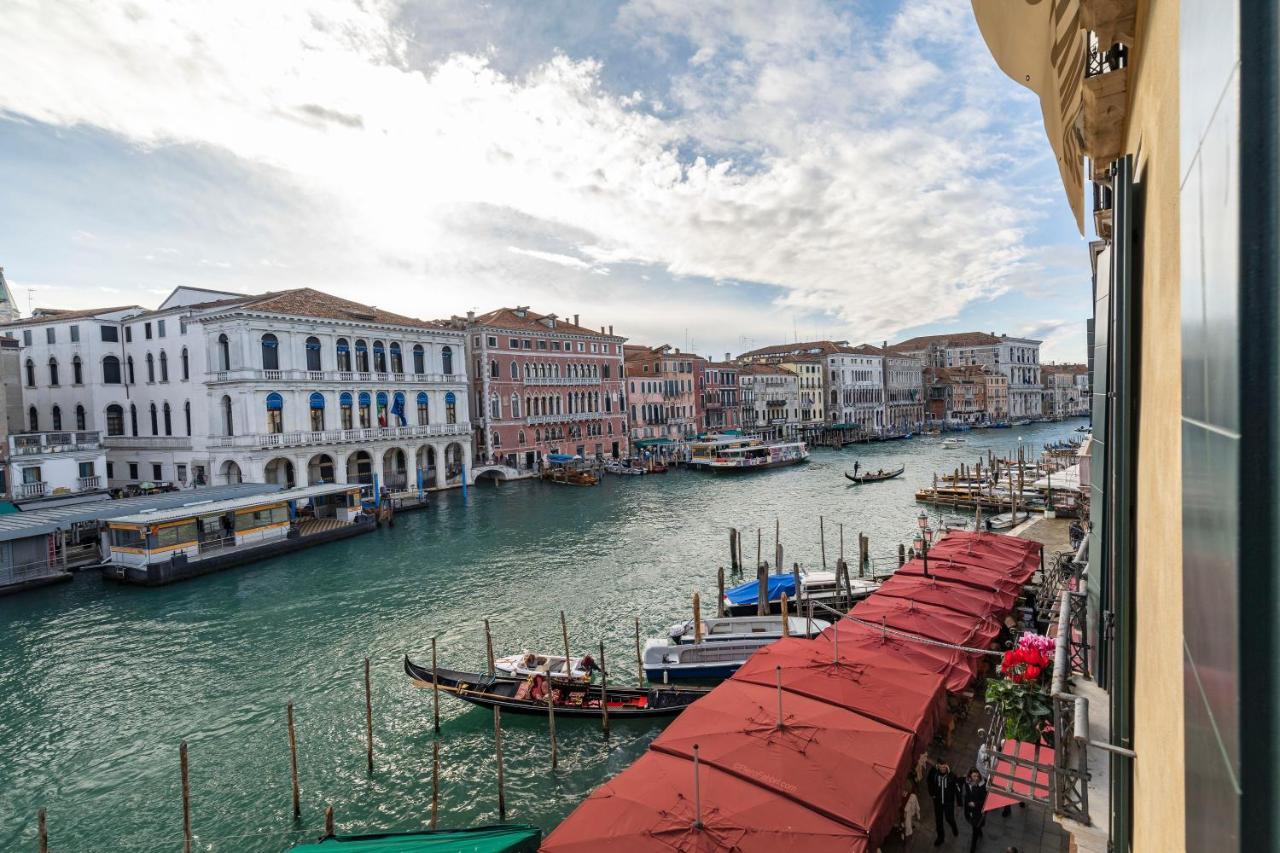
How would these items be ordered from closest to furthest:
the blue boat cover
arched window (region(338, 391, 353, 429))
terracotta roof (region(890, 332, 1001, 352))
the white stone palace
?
the blue boat cover
the white stone palace
arched window (region(338, 391, 353, 429))
terracotta roof (region(890, 332, 1001, 352))

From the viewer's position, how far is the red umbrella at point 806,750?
6.32 meters

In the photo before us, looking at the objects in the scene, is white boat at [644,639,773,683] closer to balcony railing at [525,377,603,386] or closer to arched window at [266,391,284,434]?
arched window at [266,391,284,434]

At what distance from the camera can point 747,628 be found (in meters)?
13.4

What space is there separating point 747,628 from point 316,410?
80.9 feet

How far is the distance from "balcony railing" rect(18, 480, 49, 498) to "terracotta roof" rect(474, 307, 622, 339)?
888 inches

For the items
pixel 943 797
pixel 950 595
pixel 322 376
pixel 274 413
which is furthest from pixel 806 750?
pixel 322 376

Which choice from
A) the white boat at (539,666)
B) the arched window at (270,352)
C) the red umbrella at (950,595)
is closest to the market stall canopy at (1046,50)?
the red umbrella at (950,595)

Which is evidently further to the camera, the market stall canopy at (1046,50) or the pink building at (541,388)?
the pink building at (541,388)

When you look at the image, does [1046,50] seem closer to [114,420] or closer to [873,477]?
[873,477]

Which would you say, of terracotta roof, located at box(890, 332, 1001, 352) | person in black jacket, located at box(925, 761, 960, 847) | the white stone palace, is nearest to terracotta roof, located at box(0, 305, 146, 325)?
the white stone palace

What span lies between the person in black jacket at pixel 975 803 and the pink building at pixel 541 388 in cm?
3656

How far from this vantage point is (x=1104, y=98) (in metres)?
3.37

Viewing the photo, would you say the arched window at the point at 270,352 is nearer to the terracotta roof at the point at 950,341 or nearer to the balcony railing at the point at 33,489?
the balcony railing at the point at 33,489

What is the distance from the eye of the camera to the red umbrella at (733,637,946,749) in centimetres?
783
